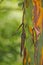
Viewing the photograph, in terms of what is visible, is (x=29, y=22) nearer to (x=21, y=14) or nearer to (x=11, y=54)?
(x=21, y=14)

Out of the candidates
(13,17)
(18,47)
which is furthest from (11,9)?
(18,47)

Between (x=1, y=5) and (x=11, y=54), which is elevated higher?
(x=1, y=5)

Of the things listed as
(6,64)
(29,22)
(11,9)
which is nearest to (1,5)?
(11,9)

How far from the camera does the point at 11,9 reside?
11.1 ft

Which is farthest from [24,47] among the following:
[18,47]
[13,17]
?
[13,17]

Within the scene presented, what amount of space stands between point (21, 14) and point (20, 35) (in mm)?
195

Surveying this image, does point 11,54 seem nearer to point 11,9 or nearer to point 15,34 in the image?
point 15,34

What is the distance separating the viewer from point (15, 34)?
3381 mm

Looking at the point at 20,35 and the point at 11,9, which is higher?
the point at 11,9

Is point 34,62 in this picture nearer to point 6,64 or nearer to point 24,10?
point 6,64

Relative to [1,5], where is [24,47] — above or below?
below

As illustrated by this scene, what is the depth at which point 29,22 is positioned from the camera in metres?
3.41

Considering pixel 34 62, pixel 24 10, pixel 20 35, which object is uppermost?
pixel 24 10

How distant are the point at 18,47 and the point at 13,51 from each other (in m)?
0.06
